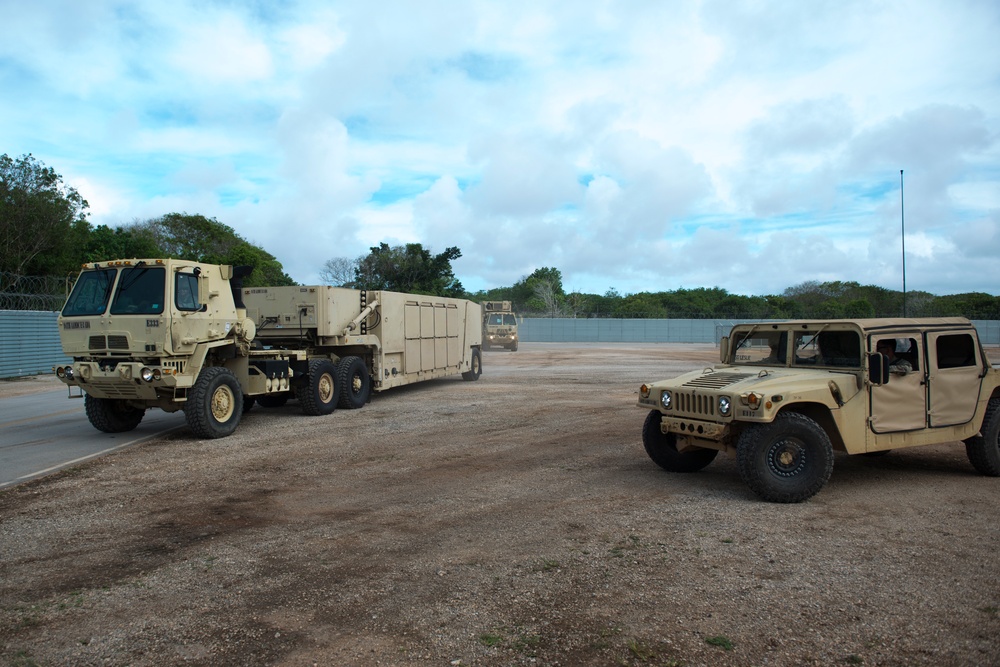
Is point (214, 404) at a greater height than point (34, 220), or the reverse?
point (34, 220)

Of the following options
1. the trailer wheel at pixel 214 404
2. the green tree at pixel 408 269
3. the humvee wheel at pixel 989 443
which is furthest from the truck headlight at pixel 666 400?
the green tree at pixel 408 269

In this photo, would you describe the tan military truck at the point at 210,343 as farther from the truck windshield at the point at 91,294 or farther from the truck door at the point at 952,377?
the truck door at the point at 952,377

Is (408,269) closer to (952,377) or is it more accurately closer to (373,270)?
(373,270)

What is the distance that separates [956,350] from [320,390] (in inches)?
377

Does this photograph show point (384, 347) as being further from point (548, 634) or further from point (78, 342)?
point (548, 634)

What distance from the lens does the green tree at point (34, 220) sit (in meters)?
28.0

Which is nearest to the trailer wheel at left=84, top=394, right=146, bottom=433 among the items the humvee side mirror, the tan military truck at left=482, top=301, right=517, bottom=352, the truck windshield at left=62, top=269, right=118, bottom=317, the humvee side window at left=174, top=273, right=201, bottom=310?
the truck windshield at left=62, top=269, right=118, bottom=317

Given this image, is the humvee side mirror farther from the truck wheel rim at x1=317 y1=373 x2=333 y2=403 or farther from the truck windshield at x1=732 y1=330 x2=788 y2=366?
the truck wheel rim at x1=317 y1=373 x2=333 y2=403

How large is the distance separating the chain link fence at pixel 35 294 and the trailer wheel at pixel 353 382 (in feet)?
38.0

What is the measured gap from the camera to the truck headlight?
699 centimetres

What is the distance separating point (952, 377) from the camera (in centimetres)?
713

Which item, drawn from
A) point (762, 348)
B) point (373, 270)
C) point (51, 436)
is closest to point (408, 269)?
point (373, 270)

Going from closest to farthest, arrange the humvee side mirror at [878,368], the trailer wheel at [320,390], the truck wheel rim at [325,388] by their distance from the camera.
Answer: the humvee side mirror at [878,368] → the trailer wheel at [320,390] → the truck wheel rim at [325,388]

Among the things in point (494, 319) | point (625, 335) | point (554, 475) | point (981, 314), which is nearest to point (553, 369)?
point (494, 319)
